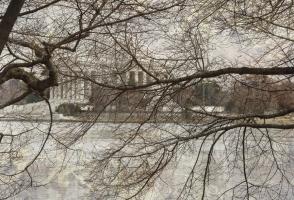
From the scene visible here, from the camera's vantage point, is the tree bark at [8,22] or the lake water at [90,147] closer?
the tree bark at [8,22]

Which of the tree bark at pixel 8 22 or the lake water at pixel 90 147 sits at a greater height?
the tree bark at pixel 8 22

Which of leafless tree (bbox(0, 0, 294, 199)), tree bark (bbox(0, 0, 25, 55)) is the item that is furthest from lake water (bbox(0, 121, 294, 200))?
tree bark (bbox(0, 0, 25, 55))

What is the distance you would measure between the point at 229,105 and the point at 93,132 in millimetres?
2169

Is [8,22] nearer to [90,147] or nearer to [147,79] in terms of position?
[147,79]

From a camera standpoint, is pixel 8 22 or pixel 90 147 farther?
pixel 90 147

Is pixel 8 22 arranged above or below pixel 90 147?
above

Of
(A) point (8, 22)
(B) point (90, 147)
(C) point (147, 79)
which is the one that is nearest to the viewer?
(A) point (8, 22)

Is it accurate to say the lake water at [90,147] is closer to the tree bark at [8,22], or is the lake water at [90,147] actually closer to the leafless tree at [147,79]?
the leafless tree at [147,79]

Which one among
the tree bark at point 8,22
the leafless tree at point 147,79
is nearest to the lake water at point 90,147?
the leafless tree at point 147,79

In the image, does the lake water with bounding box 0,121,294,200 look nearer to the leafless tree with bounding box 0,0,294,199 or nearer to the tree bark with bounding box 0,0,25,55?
the leafless tree with bounding box 0,0,294,199

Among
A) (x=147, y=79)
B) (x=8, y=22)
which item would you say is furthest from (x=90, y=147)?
(x=8, y=22)

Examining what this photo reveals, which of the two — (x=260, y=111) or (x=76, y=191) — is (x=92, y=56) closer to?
(x=260, y=111)

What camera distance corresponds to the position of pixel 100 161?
24.9 ft

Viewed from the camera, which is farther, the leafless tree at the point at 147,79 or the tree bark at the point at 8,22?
the leafless tree at the point at 147,79
